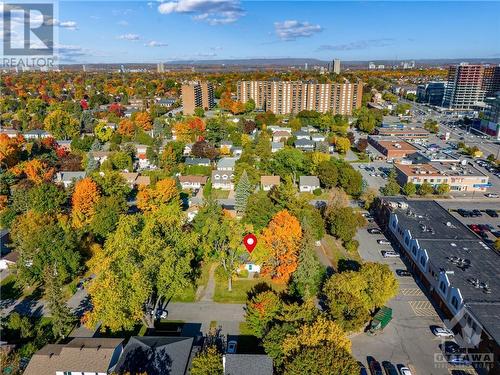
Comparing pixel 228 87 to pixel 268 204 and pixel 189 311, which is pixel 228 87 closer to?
pixel 268 204

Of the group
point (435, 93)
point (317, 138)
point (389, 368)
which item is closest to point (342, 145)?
point (317, 138)

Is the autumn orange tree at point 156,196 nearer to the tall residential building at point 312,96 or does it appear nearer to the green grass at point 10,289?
the green grass at point 10,289

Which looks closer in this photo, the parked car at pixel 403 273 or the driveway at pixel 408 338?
the driveway at pixel 408 338

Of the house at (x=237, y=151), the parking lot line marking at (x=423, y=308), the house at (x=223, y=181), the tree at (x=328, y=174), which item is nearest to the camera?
the parking lot line marking at (x=423, y=308)

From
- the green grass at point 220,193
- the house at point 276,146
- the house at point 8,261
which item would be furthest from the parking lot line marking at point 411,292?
the house at point 276,146

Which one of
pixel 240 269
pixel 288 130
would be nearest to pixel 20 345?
pixel 240 269

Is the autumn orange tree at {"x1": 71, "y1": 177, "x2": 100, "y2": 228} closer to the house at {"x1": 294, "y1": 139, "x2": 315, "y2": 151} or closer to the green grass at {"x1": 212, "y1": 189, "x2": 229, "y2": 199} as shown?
the green grass at {"x1": 212, "y1": 189, "x2": 229, "y2": 199}

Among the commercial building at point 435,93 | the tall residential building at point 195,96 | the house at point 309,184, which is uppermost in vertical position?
the commercial building at point 435,93

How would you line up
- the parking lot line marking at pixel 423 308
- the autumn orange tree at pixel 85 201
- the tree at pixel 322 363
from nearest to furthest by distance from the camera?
the tree at pixel 322 363 < the parking lot line marking at pixel 423 308 < the autumn orange tree at pixel 85 201
